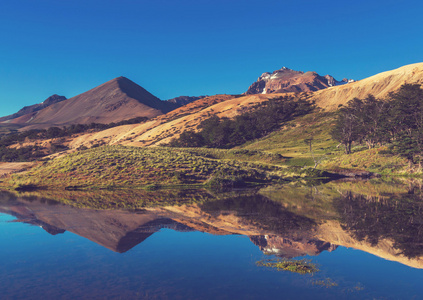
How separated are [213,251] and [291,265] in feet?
12.8

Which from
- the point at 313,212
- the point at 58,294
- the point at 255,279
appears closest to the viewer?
the point at 58,294

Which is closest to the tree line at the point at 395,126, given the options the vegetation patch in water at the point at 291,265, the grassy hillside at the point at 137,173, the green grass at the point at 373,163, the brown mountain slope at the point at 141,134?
the green grass at the point at 373,163

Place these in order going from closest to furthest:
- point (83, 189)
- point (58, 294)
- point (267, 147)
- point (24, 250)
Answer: point (58, 294), point (24, 250), point (83, 189), point (267, 147)

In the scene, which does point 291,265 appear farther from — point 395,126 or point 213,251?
point 395,126

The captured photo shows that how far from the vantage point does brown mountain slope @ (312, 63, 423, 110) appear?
140m

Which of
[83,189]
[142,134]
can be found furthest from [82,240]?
[142,134]

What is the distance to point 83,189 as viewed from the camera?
4159 centimetres

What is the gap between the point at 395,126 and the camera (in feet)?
215

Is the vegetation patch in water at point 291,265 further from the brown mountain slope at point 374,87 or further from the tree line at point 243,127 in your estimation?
the brown mountain slope at point 374,87

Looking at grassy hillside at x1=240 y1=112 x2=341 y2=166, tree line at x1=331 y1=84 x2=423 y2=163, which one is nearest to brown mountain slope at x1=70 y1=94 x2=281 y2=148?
grassy hillside at x1=240 y1=112 x2=341 y2=166

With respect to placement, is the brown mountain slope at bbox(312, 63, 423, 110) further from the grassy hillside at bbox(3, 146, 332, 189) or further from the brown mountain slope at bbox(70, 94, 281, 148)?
the grassy hillside at bbox(3, 146, 332, 189)

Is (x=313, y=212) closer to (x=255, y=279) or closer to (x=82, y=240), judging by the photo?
(x=255, y=279)

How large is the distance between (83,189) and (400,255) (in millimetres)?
38219

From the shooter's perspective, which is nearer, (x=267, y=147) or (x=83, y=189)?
(x=83, y=189)
